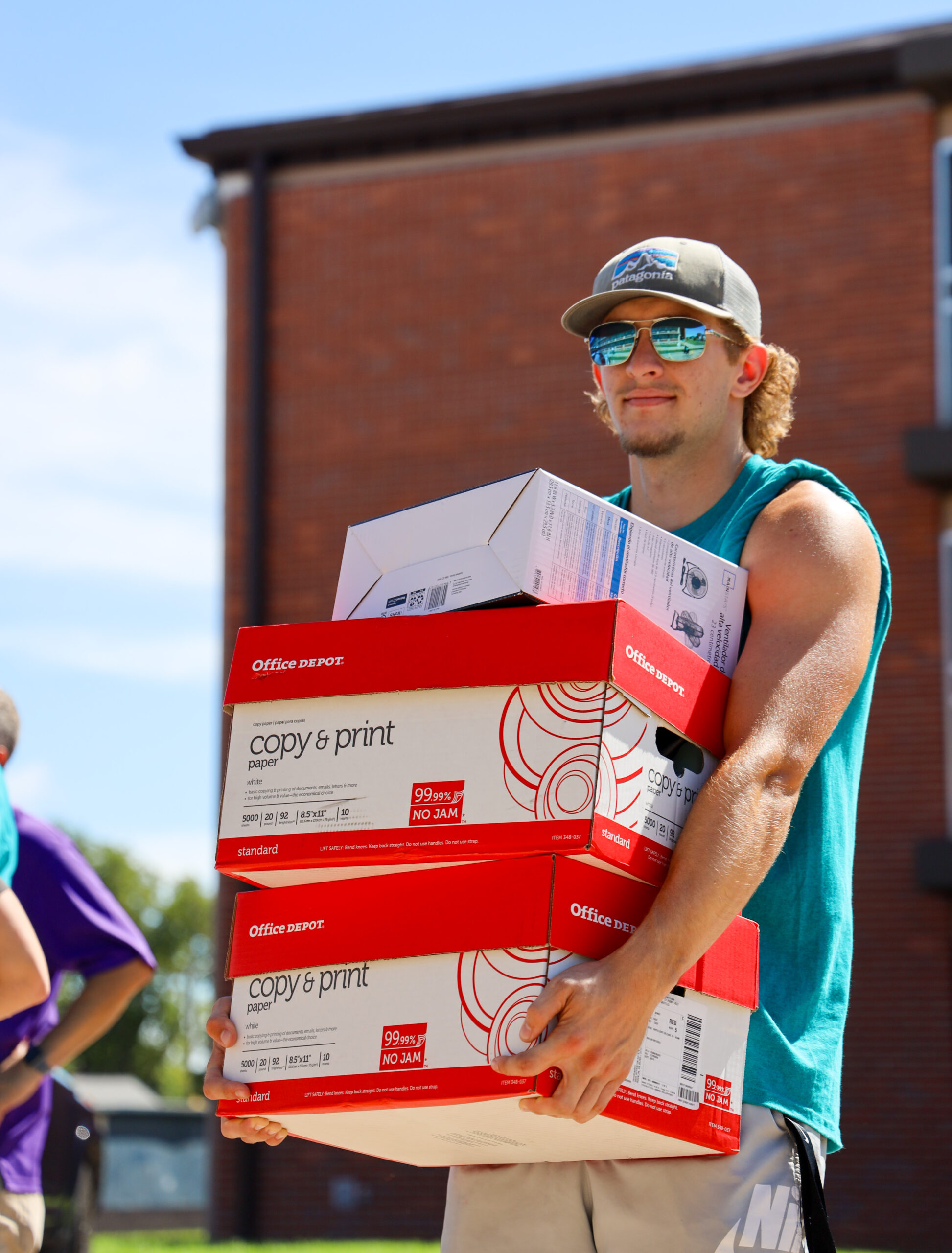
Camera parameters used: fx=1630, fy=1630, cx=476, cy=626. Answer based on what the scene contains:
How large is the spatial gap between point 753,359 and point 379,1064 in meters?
1.39

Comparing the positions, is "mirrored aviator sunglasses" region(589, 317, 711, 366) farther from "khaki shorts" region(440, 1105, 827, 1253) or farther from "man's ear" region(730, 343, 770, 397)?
"khaki shorts" region(440, 1105, 827, 1253)

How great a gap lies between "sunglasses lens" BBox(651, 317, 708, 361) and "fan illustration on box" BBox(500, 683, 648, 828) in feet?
2.53

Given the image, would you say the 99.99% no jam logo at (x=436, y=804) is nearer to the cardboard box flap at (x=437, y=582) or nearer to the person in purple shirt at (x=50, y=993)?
the cardboard box flap at (x=437, y=582)

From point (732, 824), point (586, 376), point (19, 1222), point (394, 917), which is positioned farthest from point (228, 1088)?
point (586, 376)

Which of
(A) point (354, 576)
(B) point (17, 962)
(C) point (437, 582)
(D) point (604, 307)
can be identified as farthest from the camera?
(B) point (17, 962)

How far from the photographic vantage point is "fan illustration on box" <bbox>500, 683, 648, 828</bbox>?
2.12m

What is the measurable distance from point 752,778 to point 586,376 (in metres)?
11.2

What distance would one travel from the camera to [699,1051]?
88.4 inches

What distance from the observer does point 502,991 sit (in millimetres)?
2096

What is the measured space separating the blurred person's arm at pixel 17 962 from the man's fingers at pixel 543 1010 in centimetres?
152

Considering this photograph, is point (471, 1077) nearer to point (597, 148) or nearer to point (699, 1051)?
point (699, 1051)

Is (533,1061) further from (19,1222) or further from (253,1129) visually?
(19,1222)

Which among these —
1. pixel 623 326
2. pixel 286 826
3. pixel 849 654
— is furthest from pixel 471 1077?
pixel 623 326

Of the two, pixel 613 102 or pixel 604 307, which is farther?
pixel 613 102
